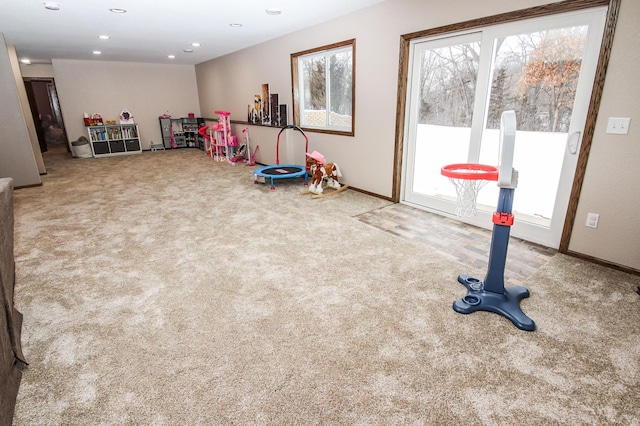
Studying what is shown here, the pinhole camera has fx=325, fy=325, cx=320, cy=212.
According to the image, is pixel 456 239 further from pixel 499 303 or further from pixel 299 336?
pixel 299 336

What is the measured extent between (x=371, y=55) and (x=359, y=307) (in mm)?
3377

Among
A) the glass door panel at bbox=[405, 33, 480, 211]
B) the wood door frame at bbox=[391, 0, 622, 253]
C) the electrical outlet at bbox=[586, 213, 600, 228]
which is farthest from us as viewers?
the glass door panel at bbox=[405, 33, 480, 211]

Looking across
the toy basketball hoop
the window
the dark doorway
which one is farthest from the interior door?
the dark doorway

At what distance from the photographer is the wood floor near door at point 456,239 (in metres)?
2.72

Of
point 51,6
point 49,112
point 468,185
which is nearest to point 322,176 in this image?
point 468,185

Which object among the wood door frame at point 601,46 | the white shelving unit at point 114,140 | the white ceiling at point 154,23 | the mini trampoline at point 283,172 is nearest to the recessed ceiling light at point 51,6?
the white ceiling at point 154,23

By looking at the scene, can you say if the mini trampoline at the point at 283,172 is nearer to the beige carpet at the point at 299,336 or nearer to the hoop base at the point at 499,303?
the beige carpet at the point at 299,336

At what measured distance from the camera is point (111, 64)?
847 centimetres

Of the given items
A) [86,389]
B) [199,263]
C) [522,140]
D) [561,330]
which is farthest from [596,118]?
[86,389]

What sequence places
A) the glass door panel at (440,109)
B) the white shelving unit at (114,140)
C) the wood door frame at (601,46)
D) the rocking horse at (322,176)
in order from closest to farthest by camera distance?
the wood door frame at (601,46) < the glass door panel at (440,109) < the rocking horse at (322,176) < the white shelving unit at (114,140)

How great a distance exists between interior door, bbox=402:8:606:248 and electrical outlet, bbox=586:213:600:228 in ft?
0.64

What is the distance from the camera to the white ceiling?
3854mm

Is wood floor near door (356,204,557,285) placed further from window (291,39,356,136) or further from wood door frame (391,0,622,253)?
window (291,39,356,136)

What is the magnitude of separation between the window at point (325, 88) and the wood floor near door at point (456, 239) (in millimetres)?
1570
